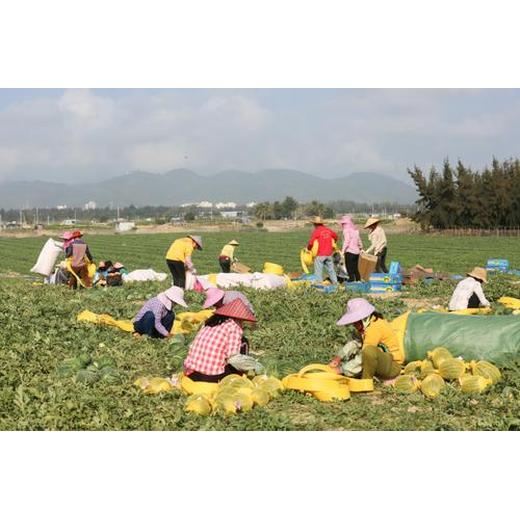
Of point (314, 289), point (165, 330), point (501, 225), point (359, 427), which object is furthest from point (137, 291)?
point (501, 225)

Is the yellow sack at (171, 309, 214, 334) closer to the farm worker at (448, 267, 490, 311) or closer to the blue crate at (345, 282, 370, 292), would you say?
the farm worker at (448, 267, 490, 311)

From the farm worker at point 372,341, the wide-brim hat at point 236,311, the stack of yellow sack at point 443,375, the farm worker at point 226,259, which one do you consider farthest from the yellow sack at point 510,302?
the farm worker at point 226,259

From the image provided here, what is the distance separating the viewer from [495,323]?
977 cm

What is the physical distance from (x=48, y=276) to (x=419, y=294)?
10323 millimetres

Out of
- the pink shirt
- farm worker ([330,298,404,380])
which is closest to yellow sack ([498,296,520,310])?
the pink shirt

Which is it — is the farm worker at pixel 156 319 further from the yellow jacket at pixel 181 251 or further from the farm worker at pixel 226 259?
the farm worker at pixel 226 259

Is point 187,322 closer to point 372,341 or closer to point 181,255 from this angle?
point 372,341

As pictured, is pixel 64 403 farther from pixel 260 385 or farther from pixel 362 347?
pixel 362 347

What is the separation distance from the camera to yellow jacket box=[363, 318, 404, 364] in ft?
29.4

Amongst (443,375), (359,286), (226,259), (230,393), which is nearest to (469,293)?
(443,375)

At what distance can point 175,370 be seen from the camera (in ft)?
32.4

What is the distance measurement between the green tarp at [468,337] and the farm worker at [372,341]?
25.2 inches

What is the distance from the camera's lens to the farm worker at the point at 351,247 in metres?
18.8

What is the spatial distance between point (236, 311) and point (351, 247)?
10.6m
